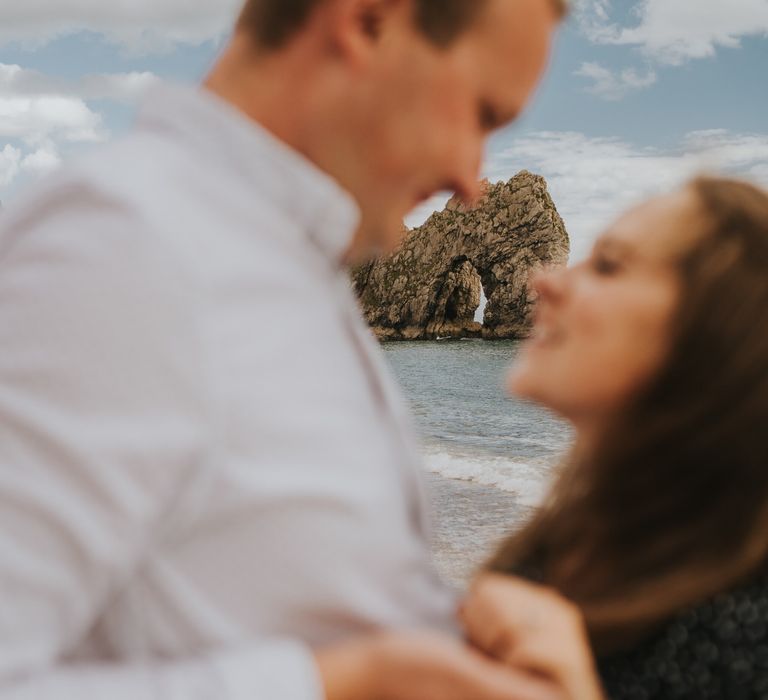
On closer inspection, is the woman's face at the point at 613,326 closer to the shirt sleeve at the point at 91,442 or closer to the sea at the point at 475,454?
the sea at the point at 475,454

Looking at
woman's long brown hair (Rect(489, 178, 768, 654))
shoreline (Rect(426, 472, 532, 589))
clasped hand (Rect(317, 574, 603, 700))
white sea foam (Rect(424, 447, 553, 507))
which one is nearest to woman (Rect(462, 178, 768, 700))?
woman's long brown hair (Rect(489, 178, 768, 654))

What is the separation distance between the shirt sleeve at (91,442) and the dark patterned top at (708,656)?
0.74 m

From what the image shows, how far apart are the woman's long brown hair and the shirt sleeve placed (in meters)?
0.70

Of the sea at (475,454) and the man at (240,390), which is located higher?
the man at (240,390)

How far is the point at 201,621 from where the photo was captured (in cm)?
88

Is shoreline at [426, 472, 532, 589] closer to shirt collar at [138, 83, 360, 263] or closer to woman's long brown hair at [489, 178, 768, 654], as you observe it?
woman's long brown hair at [489, 178, 768, 654]

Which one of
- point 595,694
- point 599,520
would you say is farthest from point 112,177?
point 599,520

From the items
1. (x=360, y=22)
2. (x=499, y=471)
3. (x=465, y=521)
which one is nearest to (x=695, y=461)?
(x=360, y=22)

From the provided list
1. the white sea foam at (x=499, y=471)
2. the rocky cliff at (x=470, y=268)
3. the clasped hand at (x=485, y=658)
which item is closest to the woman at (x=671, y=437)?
the clasped hand at (x=485, y=658)

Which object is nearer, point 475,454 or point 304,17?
point 304,17

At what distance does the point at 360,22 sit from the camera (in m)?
1.07

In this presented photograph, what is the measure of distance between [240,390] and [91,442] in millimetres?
140

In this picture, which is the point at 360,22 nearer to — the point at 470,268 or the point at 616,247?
the point at 616,247

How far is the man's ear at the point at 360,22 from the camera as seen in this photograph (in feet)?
3.50
